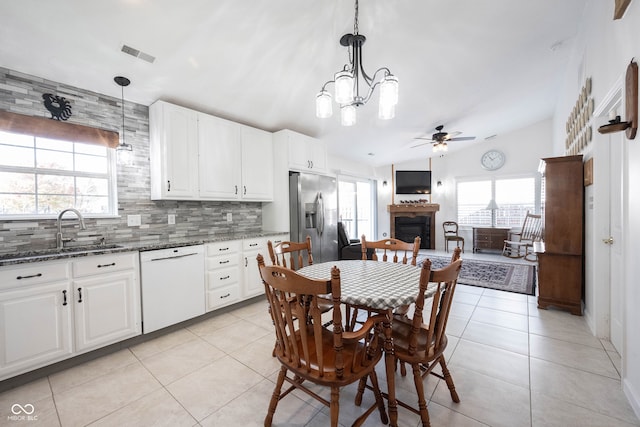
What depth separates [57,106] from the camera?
2.39 m

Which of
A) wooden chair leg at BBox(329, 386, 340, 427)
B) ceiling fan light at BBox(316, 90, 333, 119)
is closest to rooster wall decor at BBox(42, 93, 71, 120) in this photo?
ceiling fan light at BBox(316, 90, 333, 119)

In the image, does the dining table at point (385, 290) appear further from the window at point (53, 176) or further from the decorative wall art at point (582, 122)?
the decorative wall art at point (582, 122)

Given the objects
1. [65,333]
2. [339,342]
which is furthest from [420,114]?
[65,333]

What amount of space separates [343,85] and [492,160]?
6.79 m

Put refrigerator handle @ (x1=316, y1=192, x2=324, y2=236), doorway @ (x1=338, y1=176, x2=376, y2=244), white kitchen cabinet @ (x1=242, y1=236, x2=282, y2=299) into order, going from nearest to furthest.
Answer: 1. white kitchen cabinet @ (x1=242, y1=236, x2=282, y2=299)
2. refrigerator handle @ (x1=316, y1=192, x2=324, y2=236)
3. doorway @ (x1=338, y1=176, x2=376, y2=244)

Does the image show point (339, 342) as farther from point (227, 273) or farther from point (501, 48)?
point (501, 48)

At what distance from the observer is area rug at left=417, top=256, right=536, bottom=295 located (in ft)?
12.8

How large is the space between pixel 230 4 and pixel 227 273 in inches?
101

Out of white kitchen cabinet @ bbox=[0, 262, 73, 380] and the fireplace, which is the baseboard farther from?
the fireplace

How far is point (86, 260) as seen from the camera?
2.09 metres

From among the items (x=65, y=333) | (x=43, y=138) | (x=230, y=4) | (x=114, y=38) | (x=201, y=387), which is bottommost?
(x=201, y=387)

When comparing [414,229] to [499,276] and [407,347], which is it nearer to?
[499,276]

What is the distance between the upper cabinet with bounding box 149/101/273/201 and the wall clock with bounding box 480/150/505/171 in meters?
5.97

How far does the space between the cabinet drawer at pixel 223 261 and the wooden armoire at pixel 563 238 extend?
359cm
